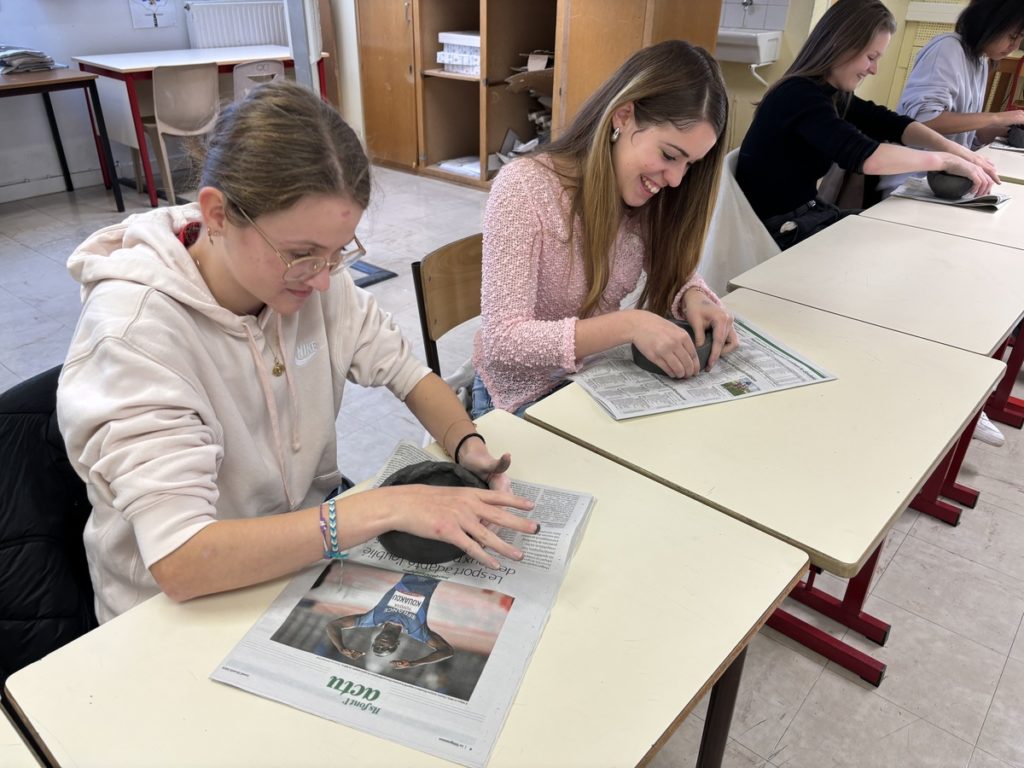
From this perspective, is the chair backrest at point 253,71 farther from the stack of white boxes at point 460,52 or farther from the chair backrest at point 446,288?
the chair backrest at point 446,288

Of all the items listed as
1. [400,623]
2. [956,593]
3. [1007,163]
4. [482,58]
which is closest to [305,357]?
[400,623]

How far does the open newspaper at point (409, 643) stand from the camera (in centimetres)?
66

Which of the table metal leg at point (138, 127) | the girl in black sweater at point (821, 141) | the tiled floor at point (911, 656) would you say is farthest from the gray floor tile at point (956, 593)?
the table metal leg at point (138, 127)

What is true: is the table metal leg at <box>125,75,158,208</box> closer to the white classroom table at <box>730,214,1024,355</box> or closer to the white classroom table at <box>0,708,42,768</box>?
the white classroom table at <box>730,214,1024,355</box>

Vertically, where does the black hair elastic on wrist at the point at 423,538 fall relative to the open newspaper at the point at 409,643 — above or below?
above

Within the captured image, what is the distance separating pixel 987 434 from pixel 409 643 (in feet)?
7.46

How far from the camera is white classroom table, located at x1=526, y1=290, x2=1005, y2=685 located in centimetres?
95

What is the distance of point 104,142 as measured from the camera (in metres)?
3.96

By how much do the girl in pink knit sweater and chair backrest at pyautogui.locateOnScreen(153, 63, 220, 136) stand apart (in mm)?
3125

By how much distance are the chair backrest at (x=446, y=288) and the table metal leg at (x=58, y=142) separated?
12.8ft

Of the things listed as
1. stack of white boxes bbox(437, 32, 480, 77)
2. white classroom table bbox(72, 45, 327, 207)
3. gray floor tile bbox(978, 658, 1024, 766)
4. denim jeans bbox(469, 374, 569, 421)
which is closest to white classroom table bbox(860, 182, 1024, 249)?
gray floor tile bbox(978, 658, 1024, 766)

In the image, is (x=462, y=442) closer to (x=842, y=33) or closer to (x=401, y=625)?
(x=401, y=625)

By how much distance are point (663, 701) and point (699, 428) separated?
1.71 ft

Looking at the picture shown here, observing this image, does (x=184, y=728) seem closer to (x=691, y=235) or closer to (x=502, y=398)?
(x=502, y=398)
